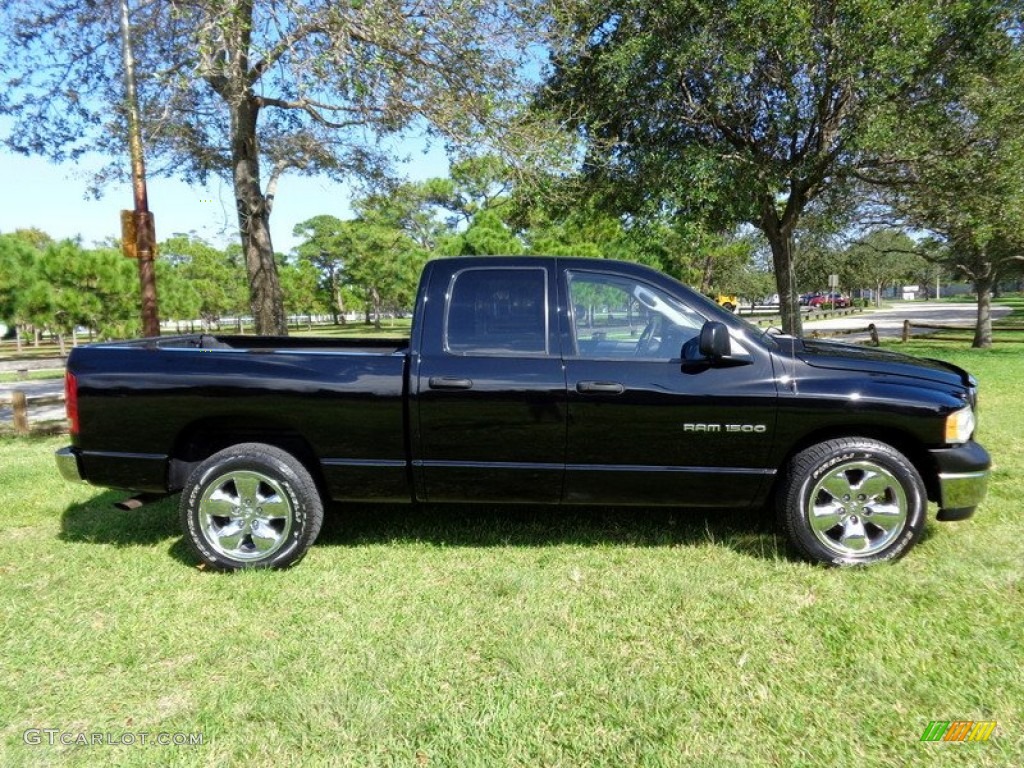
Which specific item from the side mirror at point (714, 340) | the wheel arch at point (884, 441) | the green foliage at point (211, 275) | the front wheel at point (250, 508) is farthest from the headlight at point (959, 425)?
the green foliage at point (211, 275)

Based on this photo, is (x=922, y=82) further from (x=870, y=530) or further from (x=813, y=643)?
(x=813, y=643)

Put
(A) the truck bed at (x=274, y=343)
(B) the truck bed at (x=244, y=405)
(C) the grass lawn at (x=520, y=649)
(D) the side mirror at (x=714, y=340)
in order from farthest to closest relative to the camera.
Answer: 1. (A) the truck bed at (x=274, y=343)
2. (B) the truck bed at (x=244, y=405)
3. (D) the side mirror at (x=714, y=340)
4. (C) the grass lawn at (x=520, y=649)

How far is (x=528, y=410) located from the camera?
353 cm

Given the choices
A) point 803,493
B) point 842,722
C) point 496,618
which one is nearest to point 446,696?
point 496,618

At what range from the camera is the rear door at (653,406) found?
351 cm

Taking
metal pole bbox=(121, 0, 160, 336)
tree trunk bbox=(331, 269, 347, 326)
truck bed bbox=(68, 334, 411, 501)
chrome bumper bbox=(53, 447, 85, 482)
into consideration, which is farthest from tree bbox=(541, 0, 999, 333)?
tree trunk bbox=(331, 269, 347, 326)

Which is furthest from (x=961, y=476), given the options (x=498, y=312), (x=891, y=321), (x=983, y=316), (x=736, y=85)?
(x=891, y=321)

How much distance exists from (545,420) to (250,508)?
184 cm

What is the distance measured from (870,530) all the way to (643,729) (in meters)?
2.09

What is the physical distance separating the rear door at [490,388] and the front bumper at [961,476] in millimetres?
2158

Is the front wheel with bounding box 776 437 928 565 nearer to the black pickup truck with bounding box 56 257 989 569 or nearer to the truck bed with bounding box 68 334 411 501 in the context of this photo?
the black pickup truck with bounding box 56 257 989 569

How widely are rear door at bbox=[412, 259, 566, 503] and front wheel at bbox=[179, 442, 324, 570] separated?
711 millimetres

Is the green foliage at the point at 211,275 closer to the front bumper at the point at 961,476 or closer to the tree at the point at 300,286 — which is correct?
the tree at the point at 300,286

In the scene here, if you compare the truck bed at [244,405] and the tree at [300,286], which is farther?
the tree at [300,286]
